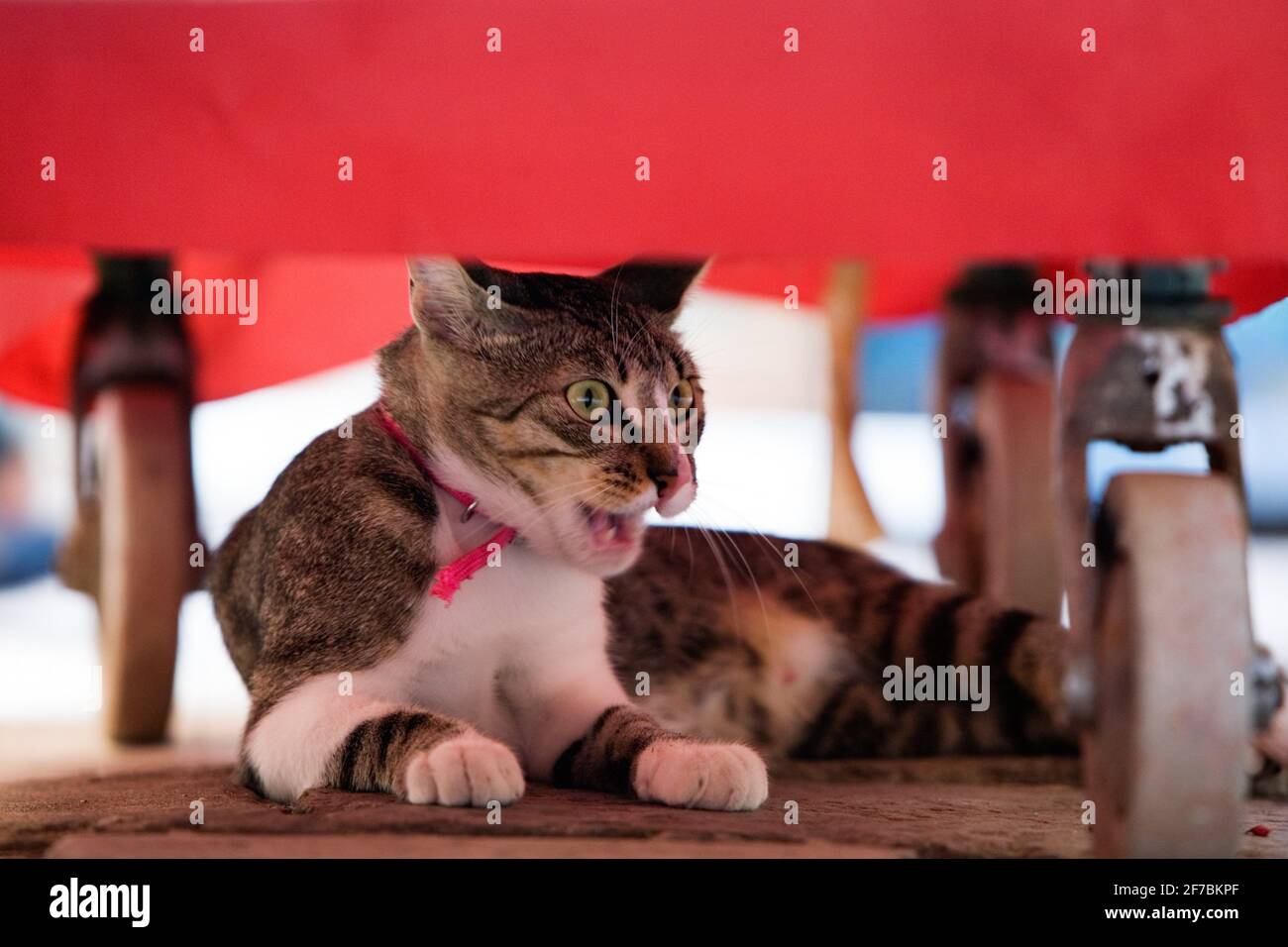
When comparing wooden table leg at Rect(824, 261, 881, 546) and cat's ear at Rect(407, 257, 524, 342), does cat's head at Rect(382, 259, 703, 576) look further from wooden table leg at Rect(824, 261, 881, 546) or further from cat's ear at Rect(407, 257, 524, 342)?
wooden table leg at Rect(824, 261, 881, 546)

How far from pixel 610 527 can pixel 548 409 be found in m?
0.13

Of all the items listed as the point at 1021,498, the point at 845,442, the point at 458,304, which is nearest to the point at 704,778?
the point at 458,304

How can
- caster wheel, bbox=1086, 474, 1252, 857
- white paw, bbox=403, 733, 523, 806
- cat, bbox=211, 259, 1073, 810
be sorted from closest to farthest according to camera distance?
caster wheel, bbox=1086, 474, 1252, 857, white paw, bbox=403, 733, 523, 806, cat, bbox=211, 259, 1073, 810

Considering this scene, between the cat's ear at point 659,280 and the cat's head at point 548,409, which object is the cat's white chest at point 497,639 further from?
the cat's ear at point 659,280

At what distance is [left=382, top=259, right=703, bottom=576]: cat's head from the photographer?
119cm

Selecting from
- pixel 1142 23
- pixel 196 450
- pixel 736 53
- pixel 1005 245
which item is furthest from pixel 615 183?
pixel 196 450

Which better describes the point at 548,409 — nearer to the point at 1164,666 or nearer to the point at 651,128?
the point at 651,128

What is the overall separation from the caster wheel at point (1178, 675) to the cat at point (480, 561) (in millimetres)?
350

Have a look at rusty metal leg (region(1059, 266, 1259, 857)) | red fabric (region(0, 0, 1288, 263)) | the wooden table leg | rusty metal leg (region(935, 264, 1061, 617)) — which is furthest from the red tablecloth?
the wooden table leg

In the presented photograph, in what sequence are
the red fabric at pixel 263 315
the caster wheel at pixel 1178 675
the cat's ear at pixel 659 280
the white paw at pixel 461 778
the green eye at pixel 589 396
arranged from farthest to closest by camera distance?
Result: 1. the red fabric at pixel 263 315
2. the cat's ear at pixel 659 280
3. the green eye at pixel 589 396
4. the white paw at pixel 461 778
5. the caster wheel at pixel 1178 675

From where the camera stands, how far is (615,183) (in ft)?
3.02

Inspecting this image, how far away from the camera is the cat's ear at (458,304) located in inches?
48.2

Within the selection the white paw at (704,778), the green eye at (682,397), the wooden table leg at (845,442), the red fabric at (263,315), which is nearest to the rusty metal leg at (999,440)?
the wooden table leg at (845,442)

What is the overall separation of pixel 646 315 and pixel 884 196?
479 mm
